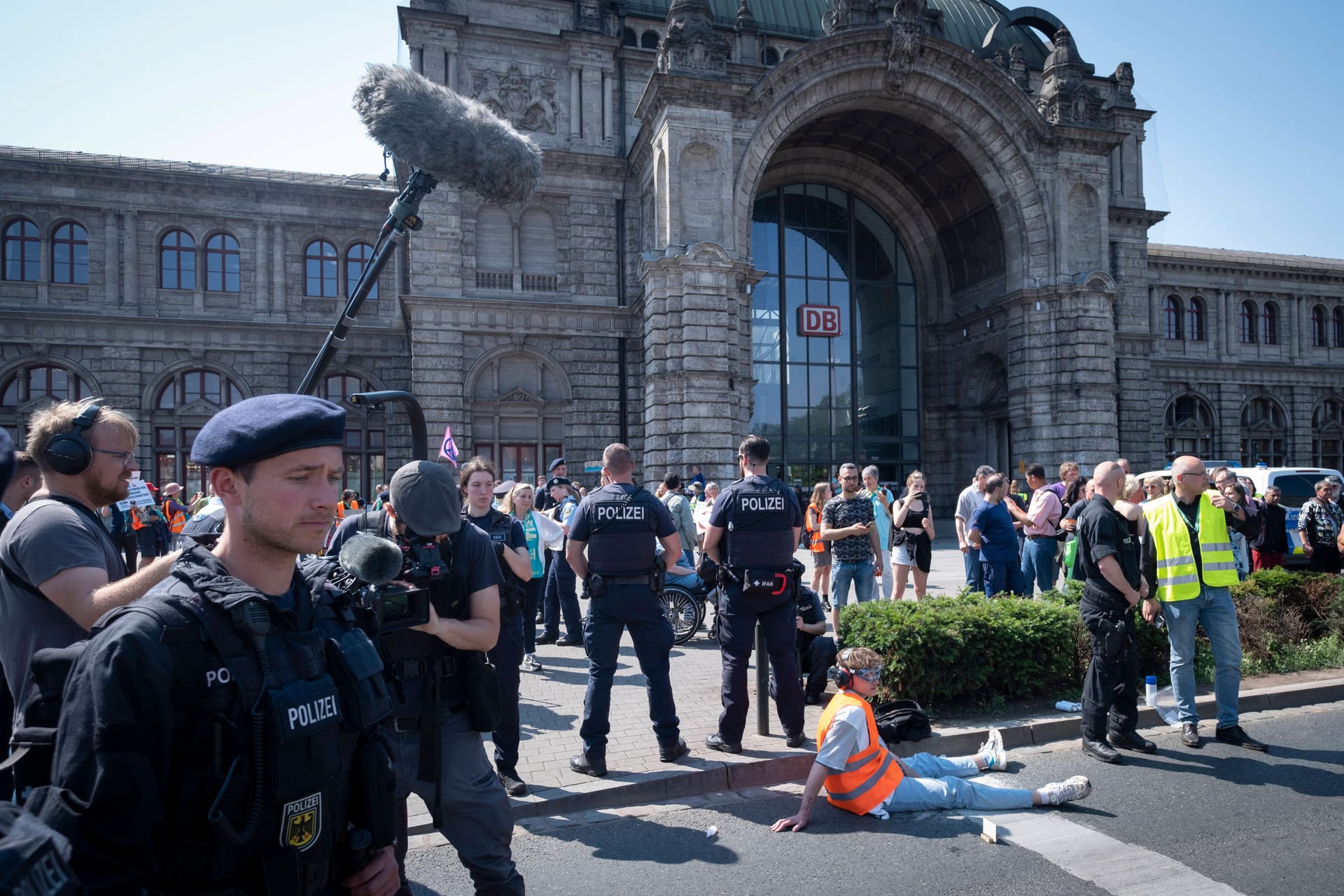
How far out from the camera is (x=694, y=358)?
19.5m

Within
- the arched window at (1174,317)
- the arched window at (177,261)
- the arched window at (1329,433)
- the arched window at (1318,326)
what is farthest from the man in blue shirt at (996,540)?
the arched window at (1318,326)

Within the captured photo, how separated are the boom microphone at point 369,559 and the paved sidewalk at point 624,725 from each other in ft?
10.1

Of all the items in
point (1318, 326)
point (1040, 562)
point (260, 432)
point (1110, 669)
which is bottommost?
point (1110, 669)

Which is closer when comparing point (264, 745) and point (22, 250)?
point (264, 745)

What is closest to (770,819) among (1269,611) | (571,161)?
(1269,611)

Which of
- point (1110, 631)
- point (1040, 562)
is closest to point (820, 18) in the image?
point (1040, 562)

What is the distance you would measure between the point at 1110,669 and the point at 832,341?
24.5 meters

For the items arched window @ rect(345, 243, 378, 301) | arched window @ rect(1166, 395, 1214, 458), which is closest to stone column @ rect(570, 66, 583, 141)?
arched window @ rect(345, 243, 378, 301)

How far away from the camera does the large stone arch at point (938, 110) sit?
21.1 meters

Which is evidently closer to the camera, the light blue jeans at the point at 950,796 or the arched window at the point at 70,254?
the light blue jeans at the point at 950,796

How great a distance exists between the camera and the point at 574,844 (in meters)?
4.53

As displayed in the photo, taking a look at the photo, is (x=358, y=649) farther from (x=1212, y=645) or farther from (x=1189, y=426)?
(x=1189, y=426)

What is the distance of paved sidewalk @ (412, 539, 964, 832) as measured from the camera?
5309mm

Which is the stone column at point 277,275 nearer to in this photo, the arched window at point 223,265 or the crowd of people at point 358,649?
the arched window at point 223,265
